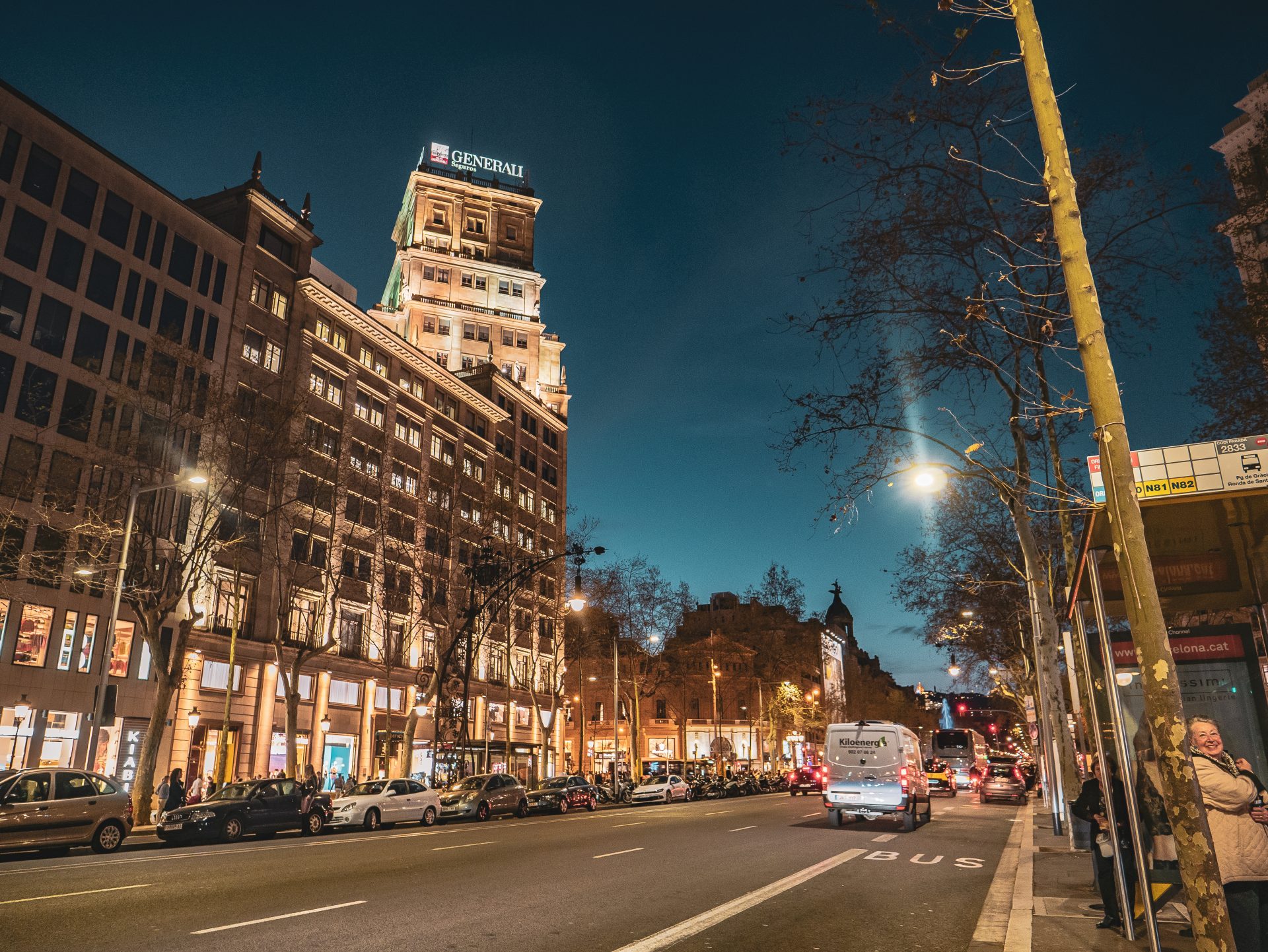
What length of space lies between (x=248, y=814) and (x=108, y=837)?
395 centimetres

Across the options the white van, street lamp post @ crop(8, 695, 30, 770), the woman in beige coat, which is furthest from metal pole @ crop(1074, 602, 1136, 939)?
street lamp post @ crop(8, 695, 30, 770)

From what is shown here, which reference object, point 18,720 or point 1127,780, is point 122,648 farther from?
point 1127,780

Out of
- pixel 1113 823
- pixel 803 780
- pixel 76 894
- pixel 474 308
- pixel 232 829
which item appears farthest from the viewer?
pixel 474 308

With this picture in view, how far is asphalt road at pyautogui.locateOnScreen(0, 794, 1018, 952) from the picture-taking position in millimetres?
7793

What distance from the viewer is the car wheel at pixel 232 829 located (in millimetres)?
20812

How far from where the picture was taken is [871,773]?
71.4 ft

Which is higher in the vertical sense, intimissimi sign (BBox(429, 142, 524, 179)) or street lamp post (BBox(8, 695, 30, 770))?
intimissimi sign (BBox(429, 142, 524, 179))

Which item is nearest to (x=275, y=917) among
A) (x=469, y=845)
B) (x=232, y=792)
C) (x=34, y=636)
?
(x=469, y=845)

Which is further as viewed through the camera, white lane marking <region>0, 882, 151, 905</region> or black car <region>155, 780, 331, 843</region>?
black car <region>155, 780, 331, 843</region>

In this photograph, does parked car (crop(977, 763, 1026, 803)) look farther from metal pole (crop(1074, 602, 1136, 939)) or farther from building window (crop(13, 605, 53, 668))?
building window (crop(13, 605, 53, 668))

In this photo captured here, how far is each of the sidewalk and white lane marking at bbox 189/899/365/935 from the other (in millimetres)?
6448

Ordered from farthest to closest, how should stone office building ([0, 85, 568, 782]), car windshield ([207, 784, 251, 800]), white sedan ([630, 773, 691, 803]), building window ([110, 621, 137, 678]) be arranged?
1. white sedan ([630, 773, 691, 803])
2. building window ([110, 621, 137, 678])
3. stone office building ([0, 85, 568, 782])
4. car windshield ([207, 784, 251, 800])

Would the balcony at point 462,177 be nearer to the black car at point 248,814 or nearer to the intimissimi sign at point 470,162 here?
the intimissimi sign at point 470,162

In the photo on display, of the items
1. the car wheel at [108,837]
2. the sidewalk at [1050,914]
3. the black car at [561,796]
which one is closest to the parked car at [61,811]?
the car wheel at [108,837]
